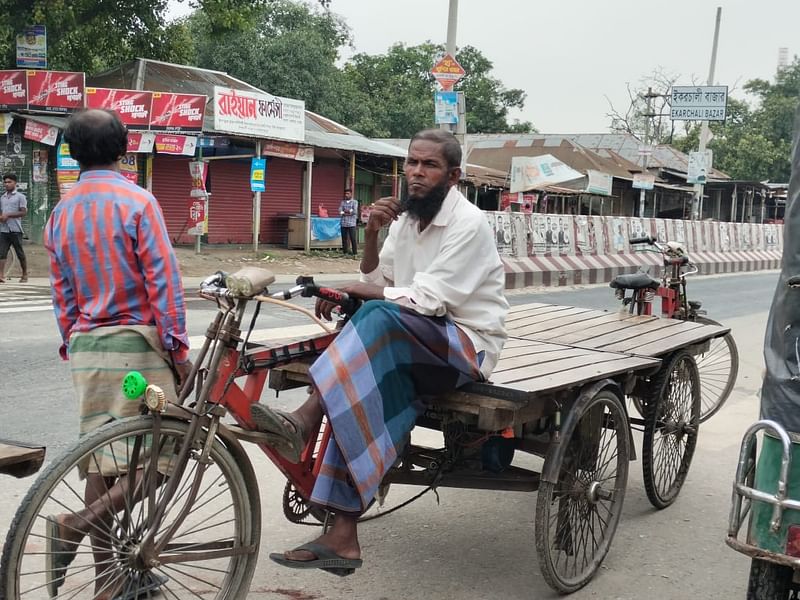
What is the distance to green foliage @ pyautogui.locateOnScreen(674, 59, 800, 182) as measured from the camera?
2013 inches

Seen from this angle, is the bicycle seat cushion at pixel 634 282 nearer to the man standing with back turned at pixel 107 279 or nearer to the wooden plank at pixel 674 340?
the wooden plank at pixel 674 340

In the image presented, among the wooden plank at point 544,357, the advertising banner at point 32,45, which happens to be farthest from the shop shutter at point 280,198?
the wooden plank at point 544,357

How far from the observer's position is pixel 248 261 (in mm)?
19656

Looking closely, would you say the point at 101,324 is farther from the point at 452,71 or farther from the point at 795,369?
the point at 452,71

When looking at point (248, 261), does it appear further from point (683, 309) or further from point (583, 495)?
point (583, 495)

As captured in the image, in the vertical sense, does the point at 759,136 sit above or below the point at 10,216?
above

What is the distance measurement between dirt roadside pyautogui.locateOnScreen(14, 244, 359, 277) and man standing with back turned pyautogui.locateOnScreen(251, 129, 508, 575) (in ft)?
46.5

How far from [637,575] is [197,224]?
1695 cm

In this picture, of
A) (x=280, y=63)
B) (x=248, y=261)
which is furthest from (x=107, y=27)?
(x=280, y=63)

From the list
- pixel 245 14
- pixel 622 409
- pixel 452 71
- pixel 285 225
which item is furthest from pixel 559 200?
pixel 622 409

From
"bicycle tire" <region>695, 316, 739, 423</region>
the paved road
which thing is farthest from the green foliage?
the paved road

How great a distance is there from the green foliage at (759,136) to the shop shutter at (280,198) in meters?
34.3

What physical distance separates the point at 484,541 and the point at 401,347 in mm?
1497

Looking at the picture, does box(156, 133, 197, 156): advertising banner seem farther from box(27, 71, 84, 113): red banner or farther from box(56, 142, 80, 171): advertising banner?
box(56, 142, 80, 171): advertising banner
